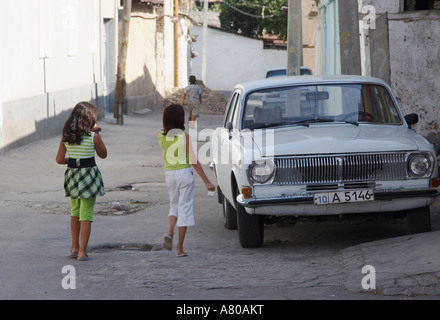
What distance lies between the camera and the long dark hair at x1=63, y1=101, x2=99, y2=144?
7750mm

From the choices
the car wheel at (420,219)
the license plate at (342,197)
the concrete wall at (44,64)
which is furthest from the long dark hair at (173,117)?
the concrete wall at (44,64)

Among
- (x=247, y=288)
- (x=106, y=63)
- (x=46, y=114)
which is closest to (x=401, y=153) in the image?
(x=247, y=288)

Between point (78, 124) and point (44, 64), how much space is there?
12.7 metres

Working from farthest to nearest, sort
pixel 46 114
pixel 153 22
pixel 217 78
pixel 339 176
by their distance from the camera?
pixel 217 78
pixel 153 22
pixel 46 114
pixel 339 176

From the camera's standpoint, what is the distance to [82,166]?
785cm

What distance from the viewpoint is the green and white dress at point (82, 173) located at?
Answer: 7.79 metres

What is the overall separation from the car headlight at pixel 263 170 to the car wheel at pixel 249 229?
1.27 feet

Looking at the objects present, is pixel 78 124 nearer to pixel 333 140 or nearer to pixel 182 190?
pixel 182 190

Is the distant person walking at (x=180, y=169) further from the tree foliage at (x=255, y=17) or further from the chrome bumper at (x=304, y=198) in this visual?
the tree foliage at (x=255, y=17)

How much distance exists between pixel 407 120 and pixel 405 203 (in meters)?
1.36

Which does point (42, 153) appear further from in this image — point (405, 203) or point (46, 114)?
point (405, 203)

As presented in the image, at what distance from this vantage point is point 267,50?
62.6 meters

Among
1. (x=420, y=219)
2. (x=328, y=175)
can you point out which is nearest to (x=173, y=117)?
(x=328, y=175)
